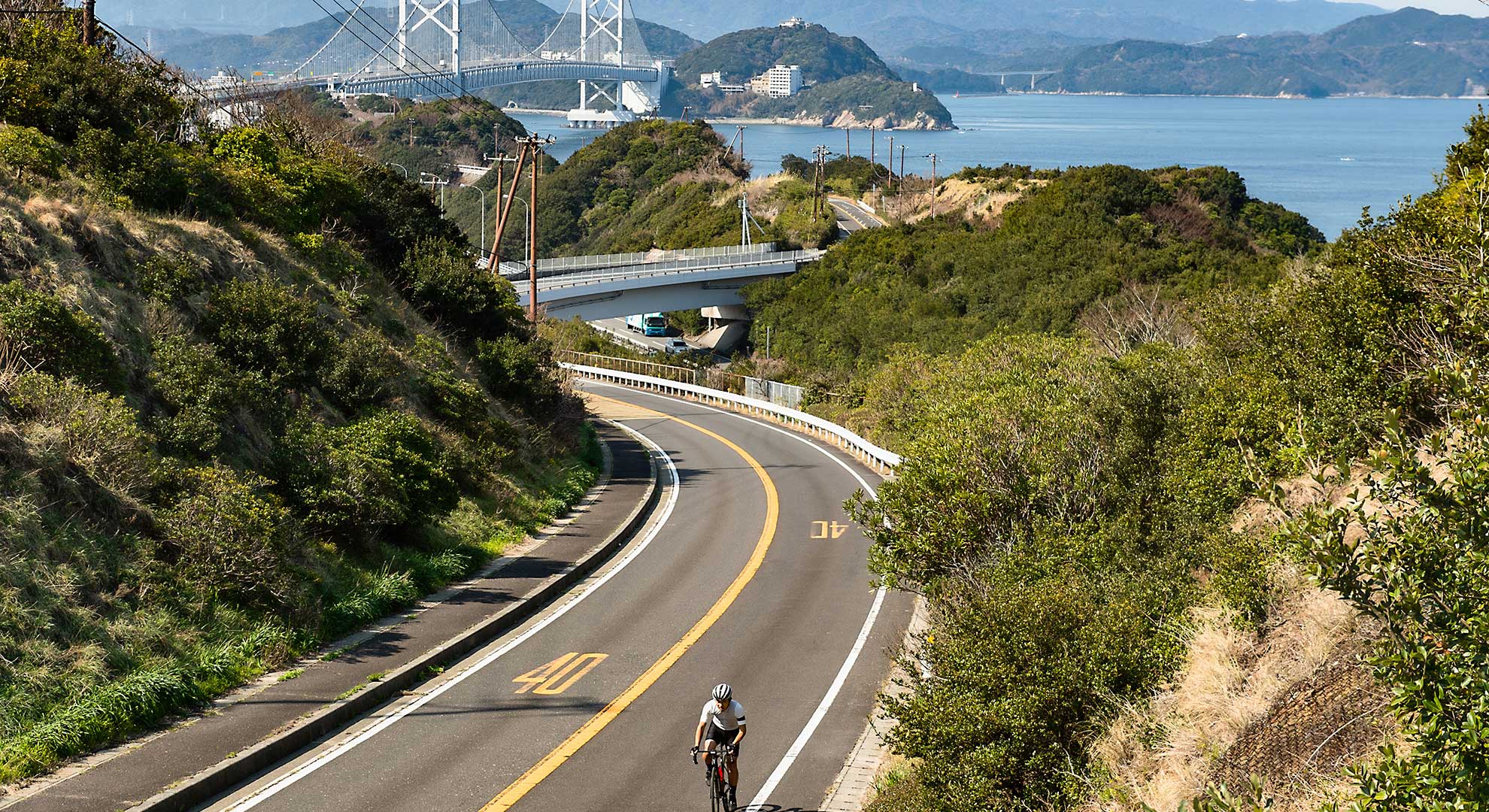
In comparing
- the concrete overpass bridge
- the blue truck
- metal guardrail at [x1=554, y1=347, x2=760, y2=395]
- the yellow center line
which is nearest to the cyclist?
the yellow center line

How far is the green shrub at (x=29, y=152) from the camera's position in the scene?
74.5ft

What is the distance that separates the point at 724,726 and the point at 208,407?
1083 cm

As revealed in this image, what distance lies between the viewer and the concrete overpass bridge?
72562 mm

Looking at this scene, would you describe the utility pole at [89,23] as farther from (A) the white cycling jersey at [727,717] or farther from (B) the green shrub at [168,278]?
(A) the white cycling jersey at [727,717]

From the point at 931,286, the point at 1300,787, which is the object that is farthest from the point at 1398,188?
the point at 1300,787

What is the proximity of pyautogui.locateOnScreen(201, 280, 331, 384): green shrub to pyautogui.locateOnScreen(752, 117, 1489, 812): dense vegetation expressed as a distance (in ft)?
35.2

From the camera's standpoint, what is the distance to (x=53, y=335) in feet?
58.2

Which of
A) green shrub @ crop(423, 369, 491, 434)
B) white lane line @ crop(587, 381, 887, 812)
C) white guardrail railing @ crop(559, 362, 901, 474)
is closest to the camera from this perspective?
white lane line @ crop(587, 381, 887, 812)

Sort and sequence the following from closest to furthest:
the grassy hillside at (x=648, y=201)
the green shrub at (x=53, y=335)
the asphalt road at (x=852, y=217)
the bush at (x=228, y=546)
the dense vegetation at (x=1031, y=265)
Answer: the bush at (x=228, y=546) → the green shrub at (x=53, y=335) → the dense vegetation at (x=1031, y=265) → the asphalt road at (x=852, y=217) → the grassy hillside at (x=648, y=201)

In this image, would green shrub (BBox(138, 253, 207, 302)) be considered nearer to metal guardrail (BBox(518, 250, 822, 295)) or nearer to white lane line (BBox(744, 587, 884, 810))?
white lane line (BBox(744, 587, 884, 810))

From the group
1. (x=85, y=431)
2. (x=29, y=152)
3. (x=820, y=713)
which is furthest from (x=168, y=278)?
(x=820, y=713)

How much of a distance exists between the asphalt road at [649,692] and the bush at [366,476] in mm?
2967

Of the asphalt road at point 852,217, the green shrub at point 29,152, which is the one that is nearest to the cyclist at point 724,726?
the green shrub at point 29,152

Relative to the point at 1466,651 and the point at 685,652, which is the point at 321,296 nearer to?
the point at 685,652
